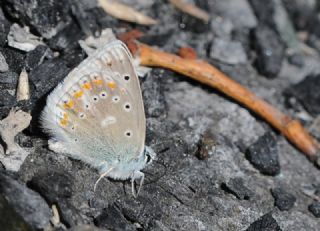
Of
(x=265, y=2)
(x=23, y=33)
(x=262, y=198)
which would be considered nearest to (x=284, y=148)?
(x=262, y=198)

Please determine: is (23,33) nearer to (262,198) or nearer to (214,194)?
(214,194)

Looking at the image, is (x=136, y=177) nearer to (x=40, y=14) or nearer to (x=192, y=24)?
(x=40, y=14)

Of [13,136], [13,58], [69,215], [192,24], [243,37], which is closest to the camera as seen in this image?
[69,215]

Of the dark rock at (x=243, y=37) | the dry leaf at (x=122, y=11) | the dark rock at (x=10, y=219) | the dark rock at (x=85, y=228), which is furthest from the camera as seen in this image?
the dark rock at (x=243, y=37)

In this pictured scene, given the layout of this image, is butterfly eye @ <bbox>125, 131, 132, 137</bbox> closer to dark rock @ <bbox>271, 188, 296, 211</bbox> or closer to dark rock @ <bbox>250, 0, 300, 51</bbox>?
dark rock @ <bbox>271, 188, 296, 211</bbox>

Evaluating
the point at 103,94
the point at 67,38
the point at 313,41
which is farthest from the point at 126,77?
the point at 313,41

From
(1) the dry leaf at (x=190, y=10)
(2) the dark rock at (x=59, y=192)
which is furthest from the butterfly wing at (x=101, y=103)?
(1) the dry leaf at (x=190, y=10)

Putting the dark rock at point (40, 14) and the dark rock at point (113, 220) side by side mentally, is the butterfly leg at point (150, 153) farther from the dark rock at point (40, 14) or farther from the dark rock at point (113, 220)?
the dark rock at point (40, 14)
